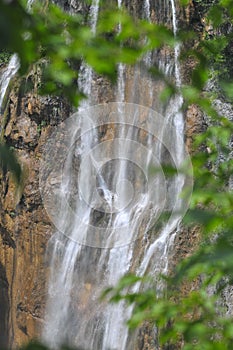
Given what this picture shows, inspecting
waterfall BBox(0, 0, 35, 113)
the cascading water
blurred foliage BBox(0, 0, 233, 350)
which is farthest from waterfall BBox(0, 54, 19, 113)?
blurred foliage BBox(0, 0, 233, 350)

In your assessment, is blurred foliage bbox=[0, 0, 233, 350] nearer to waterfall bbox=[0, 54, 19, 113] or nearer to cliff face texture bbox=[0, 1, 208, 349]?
cliff face texture bbox=[0, 1, 208, 349]

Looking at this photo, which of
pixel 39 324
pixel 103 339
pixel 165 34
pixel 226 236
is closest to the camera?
pixel 226 236

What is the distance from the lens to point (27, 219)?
872cm

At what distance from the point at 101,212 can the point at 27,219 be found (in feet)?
3.27

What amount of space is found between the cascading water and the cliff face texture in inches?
6.1

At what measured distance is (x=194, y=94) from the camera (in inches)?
78.5

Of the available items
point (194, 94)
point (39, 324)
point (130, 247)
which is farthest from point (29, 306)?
point (194, 94)

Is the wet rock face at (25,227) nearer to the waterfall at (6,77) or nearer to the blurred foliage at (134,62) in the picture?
the waterfall at (6,77)

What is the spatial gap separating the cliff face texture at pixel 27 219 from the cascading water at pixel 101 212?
0.50ft

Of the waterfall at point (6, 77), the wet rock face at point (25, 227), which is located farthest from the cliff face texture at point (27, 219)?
the waterfall at point (6, 77)

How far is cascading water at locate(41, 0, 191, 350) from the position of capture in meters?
7.82

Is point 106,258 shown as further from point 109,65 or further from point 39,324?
point 109,65

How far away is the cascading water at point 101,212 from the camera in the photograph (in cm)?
782

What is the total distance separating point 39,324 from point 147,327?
1758 millimetres
